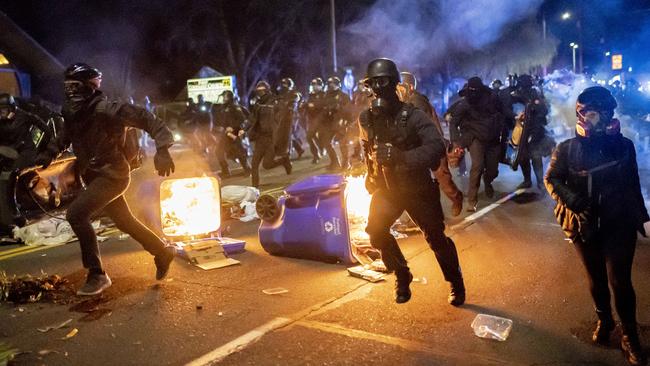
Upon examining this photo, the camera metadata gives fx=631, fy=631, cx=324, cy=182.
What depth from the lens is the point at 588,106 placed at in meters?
3.61

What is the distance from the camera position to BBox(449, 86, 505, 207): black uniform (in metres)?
8.61

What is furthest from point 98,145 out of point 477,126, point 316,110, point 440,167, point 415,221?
point 316,110

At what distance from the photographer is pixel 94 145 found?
16.7 ft

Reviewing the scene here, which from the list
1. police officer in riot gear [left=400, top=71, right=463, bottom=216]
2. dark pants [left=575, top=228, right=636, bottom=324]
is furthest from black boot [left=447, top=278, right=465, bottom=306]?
police officer in riot gear [left=400, top=71, right=463, bottom=216]

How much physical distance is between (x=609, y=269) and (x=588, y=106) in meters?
0.95

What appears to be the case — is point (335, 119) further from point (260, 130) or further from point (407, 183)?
point (407, 183)

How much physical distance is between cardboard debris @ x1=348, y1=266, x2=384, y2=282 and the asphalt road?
0.08m

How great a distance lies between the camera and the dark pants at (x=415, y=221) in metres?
4.44

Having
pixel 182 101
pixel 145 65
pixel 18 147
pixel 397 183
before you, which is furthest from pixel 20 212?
pixel 145 65

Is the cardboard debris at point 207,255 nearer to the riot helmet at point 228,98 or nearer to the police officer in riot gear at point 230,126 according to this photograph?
Result: the police officer in riot gear at point 230,126

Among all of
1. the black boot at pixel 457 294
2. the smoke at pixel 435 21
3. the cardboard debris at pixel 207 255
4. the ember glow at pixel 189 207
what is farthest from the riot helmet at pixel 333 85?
the black boot at pixel 457 294

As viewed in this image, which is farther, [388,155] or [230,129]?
[230,129]

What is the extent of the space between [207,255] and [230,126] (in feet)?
22.7

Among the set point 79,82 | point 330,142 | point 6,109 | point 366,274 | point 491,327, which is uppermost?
point 6,109
